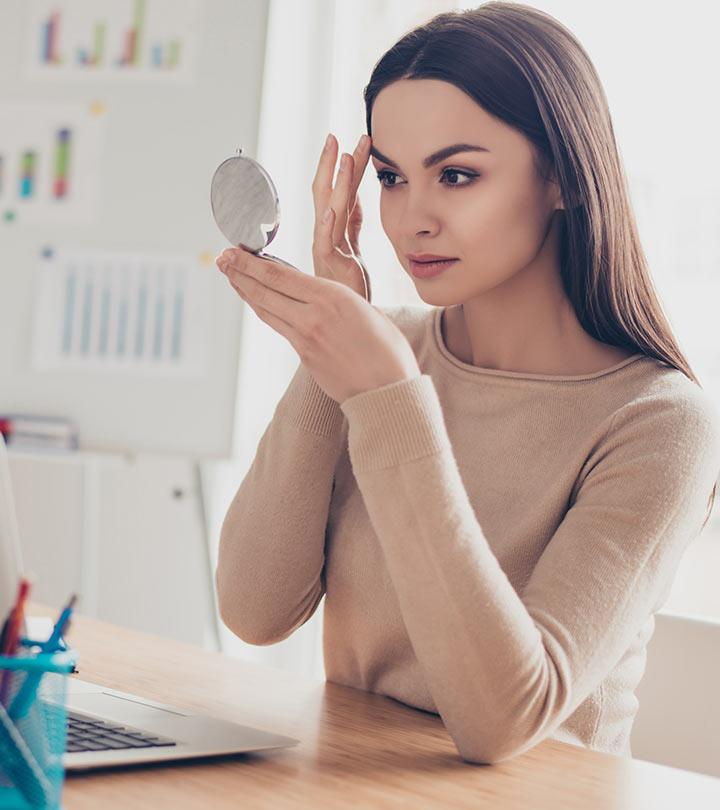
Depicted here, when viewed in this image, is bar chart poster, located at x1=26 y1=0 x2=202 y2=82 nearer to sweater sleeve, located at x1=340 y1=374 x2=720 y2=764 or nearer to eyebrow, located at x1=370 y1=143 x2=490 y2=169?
eyebrow, located at x1=370 y1=143 x2=490 y2=169

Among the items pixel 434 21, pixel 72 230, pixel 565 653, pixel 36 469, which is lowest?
pixel 36 469

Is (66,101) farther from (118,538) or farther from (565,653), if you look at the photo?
(565,653)

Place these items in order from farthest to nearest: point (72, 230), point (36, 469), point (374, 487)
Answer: point (72, 230), point (36, 469), point (374, 487)

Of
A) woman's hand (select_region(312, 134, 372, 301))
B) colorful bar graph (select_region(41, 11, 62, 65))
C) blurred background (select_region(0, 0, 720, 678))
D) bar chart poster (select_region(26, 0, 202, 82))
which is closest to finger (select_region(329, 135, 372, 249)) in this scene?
woman's hand (select_region(312, 134, 372, 301))

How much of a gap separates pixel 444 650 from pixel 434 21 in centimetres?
66

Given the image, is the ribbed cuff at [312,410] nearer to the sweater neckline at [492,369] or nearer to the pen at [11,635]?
the sweater neckline at [492,369]

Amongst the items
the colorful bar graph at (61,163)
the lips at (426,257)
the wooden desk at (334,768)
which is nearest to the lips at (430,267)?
the lips at (426,257)

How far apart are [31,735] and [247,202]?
511 millimetres

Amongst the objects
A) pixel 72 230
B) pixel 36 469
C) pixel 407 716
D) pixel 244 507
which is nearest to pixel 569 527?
pixel 407 716

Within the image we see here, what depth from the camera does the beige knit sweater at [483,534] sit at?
2.74ft

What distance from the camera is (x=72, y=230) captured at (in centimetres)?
247

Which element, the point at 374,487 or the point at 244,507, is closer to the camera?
the point at 374,487

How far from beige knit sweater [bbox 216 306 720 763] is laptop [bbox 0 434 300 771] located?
16 centimetres

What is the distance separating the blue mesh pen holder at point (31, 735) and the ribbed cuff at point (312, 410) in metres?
0.58
